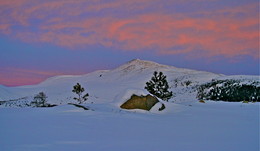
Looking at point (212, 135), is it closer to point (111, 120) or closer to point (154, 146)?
point (154, 146)

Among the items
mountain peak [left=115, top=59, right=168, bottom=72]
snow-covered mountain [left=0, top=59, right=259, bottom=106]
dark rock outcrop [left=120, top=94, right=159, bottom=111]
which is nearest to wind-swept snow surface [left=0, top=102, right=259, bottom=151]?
dark rock outcrop [left=120, top=94, right=159, bottom=111]

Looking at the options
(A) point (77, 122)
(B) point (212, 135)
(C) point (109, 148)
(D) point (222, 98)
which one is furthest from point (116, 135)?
(D) point (222, 98)

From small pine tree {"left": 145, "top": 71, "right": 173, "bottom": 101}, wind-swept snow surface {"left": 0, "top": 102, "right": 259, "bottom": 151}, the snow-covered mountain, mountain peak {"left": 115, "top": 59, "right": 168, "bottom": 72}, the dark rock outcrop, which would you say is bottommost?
wind-swept snow surface {"left": 0, "top": 102, "right": 259, "bottom": 151}

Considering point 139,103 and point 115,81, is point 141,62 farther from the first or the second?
point 139,103

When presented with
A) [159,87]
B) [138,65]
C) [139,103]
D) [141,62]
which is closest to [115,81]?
[138,65]

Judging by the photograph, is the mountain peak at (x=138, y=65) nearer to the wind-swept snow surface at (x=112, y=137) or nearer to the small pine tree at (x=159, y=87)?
the small pine tree at (x=159, y=87)

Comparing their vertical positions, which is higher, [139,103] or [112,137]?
[139,103]

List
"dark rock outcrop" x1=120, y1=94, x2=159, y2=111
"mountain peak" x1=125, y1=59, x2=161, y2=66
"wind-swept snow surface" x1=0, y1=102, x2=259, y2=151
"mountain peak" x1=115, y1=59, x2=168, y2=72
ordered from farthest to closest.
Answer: "mountain peak" x1=125, y1=59, x2=161, y2=66, "mountain peak" x1=115, y1=59, x2=168, y2=72, "dark rock outcrop" x1=120, y1=94, x2=159, y2=111, "wind-swept snow surface" x1=0, y1=102, x2=259, y2=151

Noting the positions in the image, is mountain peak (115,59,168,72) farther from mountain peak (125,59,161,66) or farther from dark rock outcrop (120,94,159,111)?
dark rock outcrop (120,94,159,111)

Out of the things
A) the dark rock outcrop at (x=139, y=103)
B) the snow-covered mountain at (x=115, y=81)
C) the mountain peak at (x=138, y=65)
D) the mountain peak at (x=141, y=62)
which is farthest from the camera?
the mountain peak at (x=141, y=62)

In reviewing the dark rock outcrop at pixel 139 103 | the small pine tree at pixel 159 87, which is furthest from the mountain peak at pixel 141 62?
the dark rock outcrop at pixel 139 103

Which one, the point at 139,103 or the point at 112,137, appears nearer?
the point at 112,137

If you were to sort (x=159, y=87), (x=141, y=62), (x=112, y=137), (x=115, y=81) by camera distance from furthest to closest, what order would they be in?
(x=141, y=62), (x=115, y=81), (x=159, y=87), (x=112, y=137)

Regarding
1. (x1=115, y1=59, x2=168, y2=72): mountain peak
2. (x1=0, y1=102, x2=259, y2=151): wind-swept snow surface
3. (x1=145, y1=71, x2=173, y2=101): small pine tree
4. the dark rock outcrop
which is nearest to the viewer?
(x1=0, y1=102, x2=259, y2=151): wind-swept snow surface
